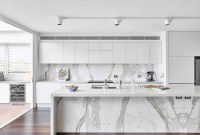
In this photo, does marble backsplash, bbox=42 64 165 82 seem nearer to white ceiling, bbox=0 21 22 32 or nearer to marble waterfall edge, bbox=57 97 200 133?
white ceiling, bbox=0 21 22 32

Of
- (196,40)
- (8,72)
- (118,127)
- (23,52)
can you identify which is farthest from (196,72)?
(8,72)

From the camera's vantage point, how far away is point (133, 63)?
6.09 m

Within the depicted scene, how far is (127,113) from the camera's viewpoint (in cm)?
368

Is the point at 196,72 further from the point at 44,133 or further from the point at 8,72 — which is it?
the point at 8,72

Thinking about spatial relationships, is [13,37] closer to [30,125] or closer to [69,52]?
[69,52]

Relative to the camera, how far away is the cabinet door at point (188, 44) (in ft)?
18.5

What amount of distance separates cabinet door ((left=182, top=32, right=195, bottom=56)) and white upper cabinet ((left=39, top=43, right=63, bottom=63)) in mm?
3618

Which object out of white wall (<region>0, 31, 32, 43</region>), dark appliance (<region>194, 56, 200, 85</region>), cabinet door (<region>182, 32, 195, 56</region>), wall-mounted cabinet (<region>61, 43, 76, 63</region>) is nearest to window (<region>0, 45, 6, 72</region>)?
white wall (<region>0, 31, 32, 43</region>)

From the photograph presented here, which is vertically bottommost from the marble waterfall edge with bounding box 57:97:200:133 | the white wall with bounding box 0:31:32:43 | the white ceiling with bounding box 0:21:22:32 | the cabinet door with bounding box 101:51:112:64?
the marble waterfall edge with bounding box 57:97:200:133

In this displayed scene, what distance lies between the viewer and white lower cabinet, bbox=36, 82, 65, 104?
19.4 ft

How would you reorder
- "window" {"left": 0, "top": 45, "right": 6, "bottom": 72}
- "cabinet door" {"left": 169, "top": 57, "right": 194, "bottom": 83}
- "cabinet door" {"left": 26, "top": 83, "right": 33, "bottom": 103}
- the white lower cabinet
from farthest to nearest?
"window" {"left": 0, "top": 45, "right": 6, "bottom": 72}, "cabinet door" {"left": 26, "top": 83, "right": 33, "bottom": 103}, the white lower cabinet, "cabinet door" {"left": 169, "top": 57, "right": 194, "bottom": 83}

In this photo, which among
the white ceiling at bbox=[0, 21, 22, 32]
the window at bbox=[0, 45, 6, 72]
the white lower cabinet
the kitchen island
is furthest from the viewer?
the window at bbox=[0, 45, 6, 72]

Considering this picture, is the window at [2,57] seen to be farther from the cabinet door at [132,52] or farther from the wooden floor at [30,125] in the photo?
the cabinet door at [132,52]

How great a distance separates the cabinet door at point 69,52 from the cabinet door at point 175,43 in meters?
2.87
